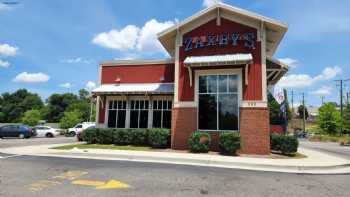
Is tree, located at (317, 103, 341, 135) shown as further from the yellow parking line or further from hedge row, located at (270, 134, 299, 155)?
the yellow parking line

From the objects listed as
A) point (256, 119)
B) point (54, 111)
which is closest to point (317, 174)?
point (256, 119)

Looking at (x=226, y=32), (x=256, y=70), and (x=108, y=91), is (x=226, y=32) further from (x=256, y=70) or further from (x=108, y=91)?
(x=108, y=91)

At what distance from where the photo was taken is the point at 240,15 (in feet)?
51.8

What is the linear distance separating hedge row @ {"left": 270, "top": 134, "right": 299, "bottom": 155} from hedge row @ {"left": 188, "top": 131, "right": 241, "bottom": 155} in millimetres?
2750

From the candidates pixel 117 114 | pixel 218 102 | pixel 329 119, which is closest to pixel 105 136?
pixel 117 114

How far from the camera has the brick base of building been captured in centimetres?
1426

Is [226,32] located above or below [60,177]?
above

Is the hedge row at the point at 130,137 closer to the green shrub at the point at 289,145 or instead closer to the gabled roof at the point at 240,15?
the gabled roof at the point at 240,15

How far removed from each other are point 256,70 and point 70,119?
3698 cm

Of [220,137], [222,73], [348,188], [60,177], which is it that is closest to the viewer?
[348,188]

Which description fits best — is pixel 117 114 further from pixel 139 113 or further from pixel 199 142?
pixel 199 142

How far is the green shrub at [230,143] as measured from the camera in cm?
1384

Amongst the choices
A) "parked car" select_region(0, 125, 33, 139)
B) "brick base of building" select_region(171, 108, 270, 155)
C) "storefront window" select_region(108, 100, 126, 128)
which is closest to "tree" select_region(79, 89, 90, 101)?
"parked car" select_region(0, 125, 33, 139)

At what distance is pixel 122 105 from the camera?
19672 mm
